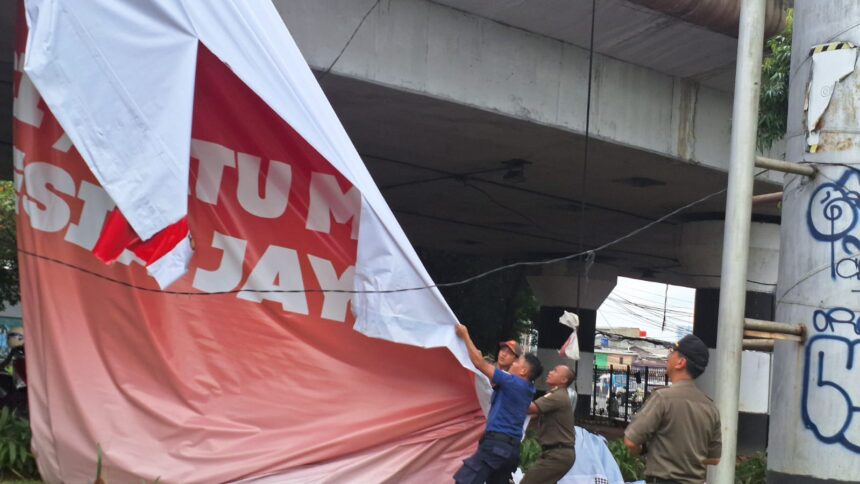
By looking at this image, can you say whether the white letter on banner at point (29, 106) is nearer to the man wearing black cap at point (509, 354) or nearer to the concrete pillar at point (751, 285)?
the man wearing black cap at point (509, 354)

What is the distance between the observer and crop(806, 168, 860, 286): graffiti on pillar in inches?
240

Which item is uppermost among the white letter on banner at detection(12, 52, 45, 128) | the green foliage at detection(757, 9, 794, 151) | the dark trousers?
the green foliage at detection(757, 9, 794, 151)

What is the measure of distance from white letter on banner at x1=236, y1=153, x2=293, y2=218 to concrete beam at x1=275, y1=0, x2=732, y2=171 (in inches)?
132

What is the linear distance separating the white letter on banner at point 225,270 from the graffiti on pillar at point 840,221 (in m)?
3.91

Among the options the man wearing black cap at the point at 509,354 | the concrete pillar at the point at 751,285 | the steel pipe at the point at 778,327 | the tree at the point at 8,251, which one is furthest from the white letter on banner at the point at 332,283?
the tree at the point at 8,251

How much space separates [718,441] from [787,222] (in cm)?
165

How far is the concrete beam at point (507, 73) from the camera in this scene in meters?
10.6

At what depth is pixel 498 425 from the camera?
7.65m

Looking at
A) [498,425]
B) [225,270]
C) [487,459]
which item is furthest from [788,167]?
[225,270]

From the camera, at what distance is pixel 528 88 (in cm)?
1199

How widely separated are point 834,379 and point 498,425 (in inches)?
102

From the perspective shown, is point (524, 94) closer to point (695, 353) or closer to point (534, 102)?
point (534, 102)

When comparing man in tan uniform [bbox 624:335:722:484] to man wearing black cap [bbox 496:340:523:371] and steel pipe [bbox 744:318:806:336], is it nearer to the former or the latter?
steel pipe [bbox 744:318:806:336]

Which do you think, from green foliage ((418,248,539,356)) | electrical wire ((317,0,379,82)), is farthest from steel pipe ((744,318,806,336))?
green foliage ((418,248,539,356))
